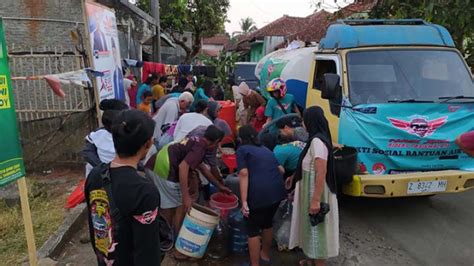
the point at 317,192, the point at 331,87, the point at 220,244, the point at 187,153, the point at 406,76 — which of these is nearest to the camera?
the point at 317,192

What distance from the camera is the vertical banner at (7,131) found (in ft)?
9.64

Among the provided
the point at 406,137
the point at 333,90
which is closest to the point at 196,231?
the point at 333,90

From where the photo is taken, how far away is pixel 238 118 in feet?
26.6

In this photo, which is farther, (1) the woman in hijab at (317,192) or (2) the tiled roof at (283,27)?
(2) the tiled roof at (283,27)

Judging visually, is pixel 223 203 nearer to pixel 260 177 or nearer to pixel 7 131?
pixel 260 177

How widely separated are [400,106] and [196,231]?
2.80m

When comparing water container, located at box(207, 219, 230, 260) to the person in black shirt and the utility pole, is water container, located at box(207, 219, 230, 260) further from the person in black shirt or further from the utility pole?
the utility pole

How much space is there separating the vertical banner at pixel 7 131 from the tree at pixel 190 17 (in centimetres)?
2022

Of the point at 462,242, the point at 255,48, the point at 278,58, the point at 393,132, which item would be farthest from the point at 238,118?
the point at 255,48

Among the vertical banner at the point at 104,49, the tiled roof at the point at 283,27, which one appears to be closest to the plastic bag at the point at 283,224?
the vertical banner at the point at 104,49

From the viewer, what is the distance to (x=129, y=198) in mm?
1767

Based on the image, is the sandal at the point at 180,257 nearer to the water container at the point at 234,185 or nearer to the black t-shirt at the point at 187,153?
the black t-shirt at the point at 187,153

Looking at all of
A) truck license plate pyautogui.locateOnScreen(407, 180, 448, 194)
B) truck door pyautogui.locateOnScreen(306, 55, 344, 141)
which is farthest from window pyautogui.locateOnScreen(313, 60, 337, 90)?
truck license plate pyautogui.locateOnScreen(407, 180, 448, 194)

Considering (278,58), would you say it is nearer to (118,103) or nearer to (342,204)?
(342,204)
